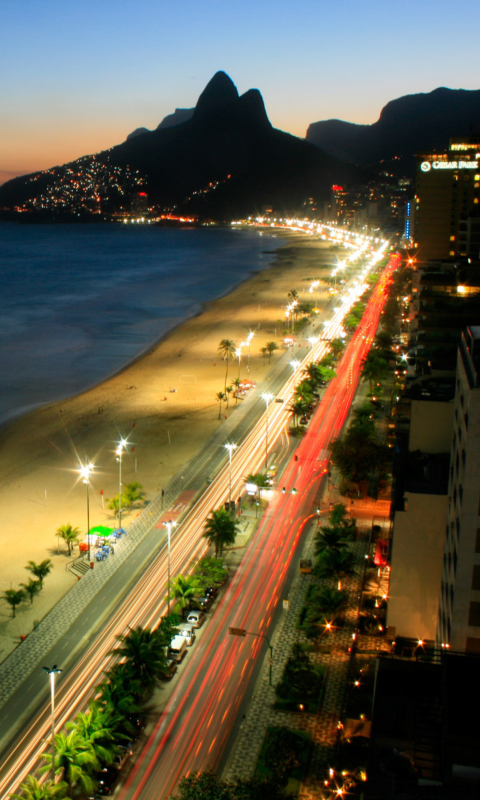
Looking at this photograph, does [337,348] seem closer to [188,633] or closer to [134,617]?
[134,617]

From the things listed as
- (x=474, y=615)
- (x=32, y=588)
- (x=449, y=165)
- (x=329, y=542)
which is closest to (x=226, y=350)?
(x=329, y=542)

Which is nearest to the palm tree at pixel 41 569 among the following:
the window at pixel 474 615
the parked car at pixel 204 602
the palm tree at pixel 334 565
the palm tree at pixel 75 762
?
the parked car at pixel 204 602

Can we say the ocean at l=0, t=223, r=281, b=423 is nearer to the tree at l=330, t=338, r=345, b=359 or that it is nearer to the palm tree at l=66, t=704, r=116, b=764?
the tree at l=330, t=338, r=345, b=359

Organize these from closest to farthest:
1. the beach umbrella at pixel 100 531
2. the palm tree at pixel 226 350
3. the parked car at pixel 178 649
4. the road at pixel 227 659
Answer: the road at pixel 227 659 → the parked car at pixel 178 649 → the beach umbrella at pixel 100 531 → the palm tree at pixel 226 350

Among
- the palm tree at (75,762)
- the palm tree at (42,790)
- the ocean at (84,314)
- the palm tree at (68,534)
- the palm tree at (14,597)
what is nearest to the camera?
the palm tree at (42,790)

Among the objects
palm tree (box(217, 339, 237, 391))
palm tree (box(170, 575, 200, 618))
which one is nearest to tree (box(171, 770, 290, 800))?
palm tree (box(170, 575, 200, 618))

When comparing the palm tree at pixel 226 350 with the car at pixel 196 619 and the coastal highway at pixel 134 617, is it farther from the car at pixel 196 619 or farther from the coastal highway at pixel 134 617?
the car at pixel 196 619

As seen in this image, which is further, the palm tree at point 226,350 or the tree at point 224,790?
the palm tree at point 226,350
